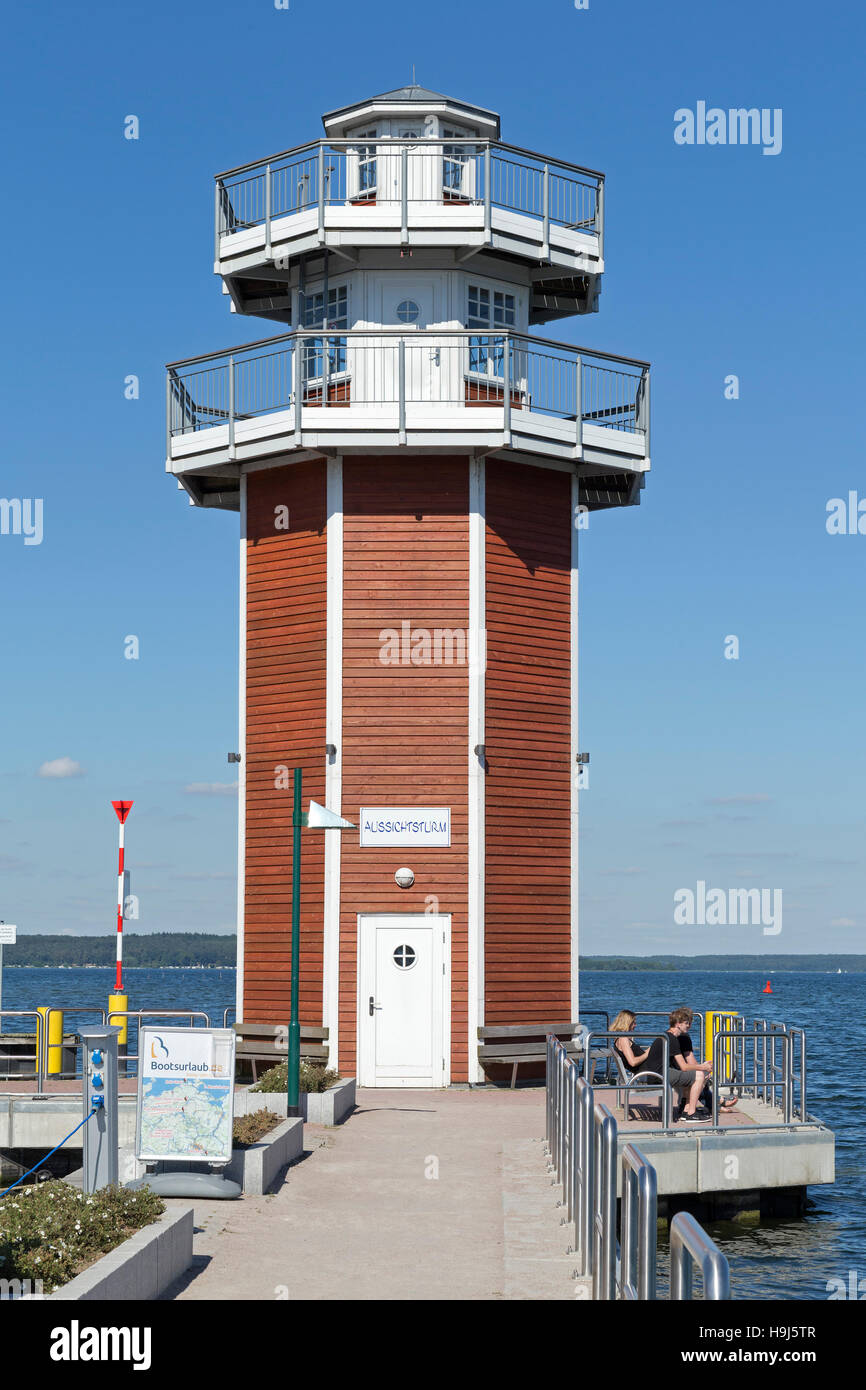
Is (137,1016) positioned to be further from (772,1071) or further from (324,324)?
(324,324)

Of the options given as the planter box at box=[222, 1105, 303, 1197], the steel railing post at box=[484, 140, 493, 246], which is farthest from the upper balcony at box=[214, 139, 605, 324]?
the planter box at box=[222, 1105, 303, 1197]

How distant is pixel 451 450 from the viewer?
24.2 meters

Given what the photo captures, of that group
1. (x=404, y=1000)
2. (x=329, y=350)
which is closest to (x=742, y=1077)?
(x=404, y=1000)

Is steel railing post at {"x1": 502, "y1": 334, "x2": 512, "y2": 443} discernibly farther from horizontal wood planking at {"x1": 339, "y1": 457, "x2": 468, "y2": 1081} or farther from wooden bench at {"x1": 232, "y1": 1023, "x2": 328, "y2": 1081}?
wooden bench at {"x1": 232, "y1": 1023, "x2": 328, "y2": 1081}

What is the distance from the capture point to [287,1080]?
62.6ft

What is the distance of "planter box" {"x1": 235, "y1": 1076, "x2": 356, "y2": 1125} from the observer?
18.3 m

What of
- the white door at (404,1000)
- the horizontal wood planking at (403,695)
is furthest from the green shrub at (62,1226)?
the horizontal wood planking at (403,695)

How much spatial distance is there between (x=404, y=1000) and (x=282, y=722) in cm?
469

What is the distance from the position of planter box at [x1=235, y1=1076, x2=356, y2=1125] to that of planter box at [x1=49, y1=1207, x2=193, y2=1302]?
7362 mm

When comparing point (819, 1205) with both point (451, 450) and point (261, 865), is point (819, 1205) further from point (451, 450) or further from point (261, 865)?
point (451, 450)

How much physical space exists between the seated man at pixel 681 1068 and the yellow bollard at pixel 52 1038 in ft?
26.1

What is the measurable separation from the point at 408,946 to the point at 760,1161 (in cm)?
814
